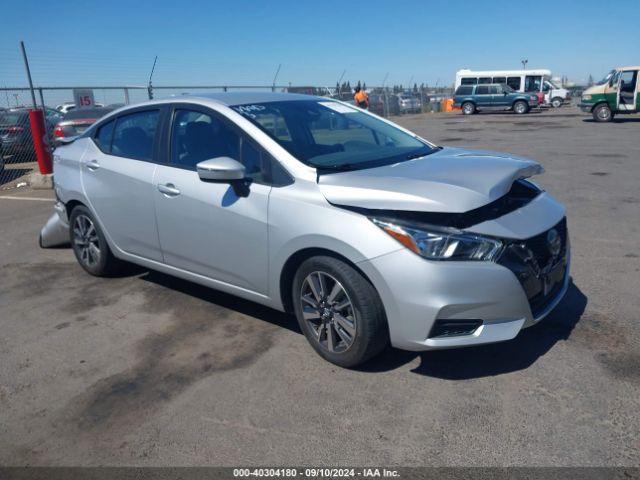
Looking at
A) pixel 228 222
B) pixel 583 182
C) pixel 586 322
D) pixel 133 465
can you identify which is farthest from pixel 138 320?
pixel 583 182

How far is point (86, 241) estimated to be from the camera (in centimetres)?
545

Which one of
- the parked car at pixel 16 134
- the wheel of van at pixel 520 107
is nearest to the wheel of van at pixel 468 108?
the wheel of van at pixel 520 107

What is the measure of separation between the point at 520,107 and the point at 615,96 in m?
11.5

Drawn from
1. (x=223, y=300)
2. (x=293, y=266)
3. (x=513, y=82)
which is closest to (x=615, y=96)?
(x=513, y=82)

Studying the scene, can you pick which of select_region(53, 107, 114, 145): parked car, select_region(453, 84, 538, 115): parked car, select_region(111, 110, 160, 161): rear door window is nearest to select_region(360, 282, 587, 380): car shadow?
select_region(111, 110, 160, 161): rear door window

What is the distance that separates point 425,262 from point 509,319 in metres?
0.60

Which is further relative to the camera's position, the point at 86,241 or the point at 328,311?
the point at 86,241

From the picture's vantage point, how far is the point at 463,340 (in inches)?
124

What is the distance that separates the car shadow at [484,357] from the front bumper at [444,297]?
1.25 ft

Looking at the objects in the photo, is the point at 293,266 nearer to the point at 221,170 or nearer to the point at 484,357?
the point at 221,170

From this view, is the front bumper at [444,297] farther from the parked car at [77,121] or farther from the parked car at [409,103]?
the parked car at [409,103]

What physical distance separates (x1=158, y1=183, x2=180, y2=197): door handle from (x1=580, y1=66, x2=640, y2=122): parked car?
71.1ft

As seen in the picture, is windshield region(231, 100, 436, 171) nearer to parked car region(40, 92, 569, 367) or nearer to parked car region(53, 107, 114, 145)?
parked car region(40, 92, 569, 367)

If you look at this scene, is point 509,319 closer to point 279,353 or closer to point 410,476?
point 410,476
